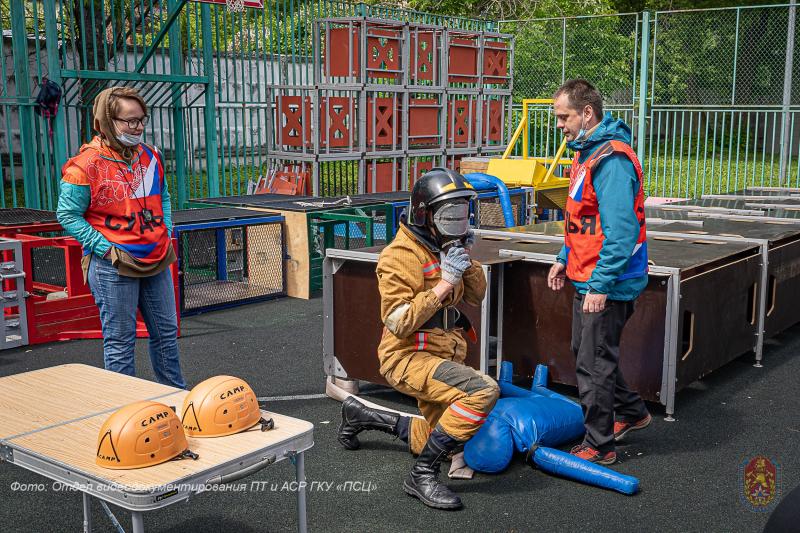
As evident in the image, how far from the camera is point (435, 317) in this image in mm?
4574

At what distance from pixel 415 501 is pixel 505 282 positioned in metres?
2.23

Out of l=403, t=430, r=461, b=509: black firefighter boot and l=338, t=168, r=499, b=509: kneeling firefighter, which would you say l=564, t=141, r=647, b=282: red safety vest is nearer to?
l=338, t=168, r=499, b=509: kneeling firefighter

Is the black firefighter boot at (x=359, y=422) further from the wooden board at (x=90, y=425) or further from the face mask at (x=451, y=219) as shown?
the wooden board at (x=90, y=425)

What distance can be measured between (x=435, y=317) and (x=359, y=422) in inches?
43.1

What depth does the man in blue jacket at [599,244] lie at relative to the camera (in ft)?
15.7

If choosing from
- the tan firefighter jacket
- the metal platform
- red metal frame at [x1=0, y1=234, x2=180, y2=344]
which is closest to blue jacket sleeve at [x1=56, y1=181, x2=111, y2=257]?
the tan firefighter jacket

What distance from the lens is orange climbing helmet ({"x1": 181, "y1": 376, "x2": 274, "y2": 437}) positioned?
Answer: 337 cm

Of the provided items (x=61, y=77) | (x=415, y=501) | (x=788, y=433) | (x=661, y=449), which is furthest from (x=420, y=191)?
(x=61, y=77)

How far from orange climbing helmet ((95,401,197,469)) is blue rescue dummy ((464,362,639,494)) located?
7.40ft

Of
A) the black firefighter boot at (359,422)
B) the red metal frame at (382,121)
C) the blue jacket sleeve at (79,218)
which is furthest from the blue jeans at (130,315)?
the red metal frame at (382,121)

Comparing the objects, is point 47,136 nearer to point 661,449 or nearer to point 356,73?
point 356,73

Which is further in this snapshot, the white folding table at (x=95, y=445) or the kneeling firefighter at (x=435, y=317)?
the kneeling firefighter at (x=435, y=317)

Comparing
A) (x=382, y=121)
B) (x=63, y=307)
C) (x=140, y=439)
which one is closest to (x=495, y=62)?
(x=382, y=121)

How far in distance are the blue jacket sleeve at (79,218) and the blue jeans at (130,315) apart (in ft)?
0.35
